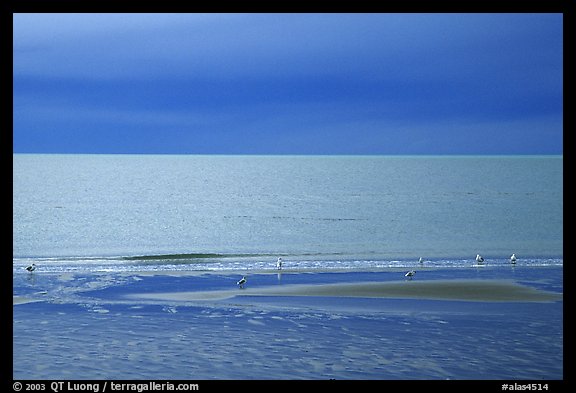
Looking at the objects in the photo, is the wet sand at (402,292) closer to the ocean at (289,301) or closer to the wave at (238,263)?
the ocean at (289,301)

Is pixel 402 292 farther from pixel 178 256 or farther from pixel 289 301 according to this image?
pixel 178 256

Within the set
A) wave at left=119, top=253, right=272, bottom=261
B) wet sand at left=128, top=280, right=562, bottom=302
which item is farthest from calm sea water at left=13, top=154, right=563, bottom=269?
wet sand at left=128, top=280, right=562, bottom=302

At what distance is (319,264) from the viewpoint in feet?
104

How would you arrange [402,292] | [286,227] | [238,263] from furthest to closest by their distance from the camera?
[286,227] → [238,263] → [402,292]

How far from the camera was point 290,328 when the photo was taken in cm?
1697

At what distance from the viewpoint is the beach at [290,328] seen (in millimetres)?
13523

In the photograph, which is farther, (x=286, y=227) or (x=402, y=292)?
(x=286, y=227)

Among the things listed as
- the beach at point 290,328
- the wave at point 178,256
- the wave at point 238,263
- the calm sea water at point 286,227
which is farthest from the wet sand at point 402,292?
the wave at point 178,256

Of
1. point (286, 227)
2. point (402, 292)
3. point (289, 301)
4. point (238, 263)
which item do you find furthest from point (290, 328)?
point (286, 227)

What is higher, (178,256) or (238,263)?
(178,256)

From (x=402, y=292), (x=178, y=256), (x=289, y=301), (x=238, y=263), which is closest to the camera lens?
(x=289, y=301)
